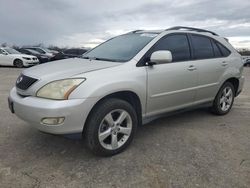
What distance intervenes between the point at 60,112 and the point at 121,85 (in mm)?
848

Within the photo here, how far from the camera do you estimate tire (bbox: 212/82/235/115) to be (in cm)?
526

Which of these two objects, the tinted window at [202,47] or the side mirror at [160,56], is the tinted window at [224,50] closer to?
the tinted window at [202,47]

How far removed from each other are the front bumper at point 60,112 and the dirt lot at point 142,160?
48 cm

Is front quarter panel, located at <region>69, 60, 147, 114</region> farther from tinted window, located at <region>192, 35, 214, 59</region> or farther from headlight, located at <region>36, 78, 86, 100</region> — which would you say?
tinted window, located at <region>192, 35, 214, 59</region>

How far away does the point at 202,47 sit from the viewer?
490 centimetres

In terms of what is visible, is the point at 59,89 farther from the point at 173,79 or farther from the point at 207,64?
the point at 207,64

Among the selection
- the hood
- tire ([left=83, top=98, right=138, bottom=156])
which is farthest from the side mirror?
tire ([left=83, top=98, right=138, bottom=156])

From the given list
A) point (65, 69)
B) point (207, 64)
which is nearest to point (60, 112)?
point (65, 69)

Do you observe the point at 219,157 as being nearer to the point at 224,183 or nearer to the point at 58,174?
the point at 224,183

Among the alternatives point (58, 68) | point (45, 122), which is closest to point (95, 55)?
point (58, 68)

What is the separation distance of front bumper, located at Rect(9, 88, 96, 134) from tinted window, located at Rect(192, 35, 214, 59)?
2353mm

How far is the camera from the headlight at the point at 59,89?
310 centimetres

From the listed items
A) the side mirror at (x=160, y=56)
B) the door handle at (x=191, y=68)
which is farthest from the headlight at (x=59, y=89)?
the door handle at (x=191, y=68)

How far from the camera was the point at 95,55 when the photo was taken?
451 centimetres
